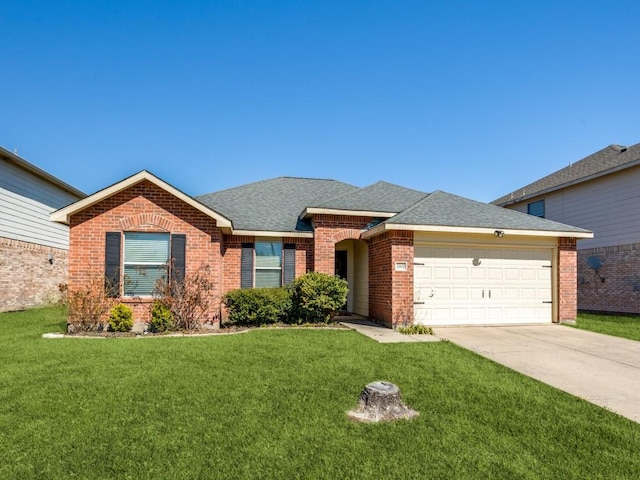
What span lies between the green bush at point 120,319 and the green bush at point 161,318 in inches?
23.5

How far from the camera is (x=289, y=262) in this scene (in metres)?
12.9

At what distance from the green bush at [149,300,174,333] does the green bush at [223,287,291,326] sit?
1.71 metres

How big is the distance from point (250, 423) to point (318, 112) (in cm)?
1210

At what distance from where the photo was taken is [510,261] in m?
11.6

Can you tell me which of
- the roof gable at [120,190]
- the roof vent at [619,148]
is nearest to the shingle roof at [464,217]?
the roof gable at [120,190]

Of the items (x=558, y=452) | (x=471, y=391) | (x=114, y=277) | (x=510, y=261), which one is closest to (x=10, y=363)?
(x=114, y=277)

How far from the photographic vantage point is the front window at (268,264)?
12773 millimetres

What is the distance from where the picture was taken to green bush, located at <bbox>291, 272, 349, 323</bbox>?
10781 millimetres

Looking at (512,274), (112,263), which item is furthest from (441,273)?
(112,263)

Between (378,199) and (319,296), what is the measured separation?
492 centimetres

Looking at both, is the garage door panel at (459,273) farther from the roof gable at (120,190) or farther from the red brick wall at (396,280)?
the roof gable at (120,190)

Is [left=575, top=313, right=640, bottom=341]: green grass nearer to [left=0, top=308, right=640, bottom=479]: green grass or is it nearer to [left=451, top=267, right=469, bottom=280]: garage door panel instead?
[left=451, top=267, right=469, bottom=280]: garage door panel

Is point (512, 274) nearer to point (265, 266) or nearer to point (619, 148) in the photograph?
point (265, 266)

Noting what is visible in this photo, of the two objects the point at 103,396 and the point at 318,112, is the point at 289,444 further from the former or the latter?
the point at 318,112
